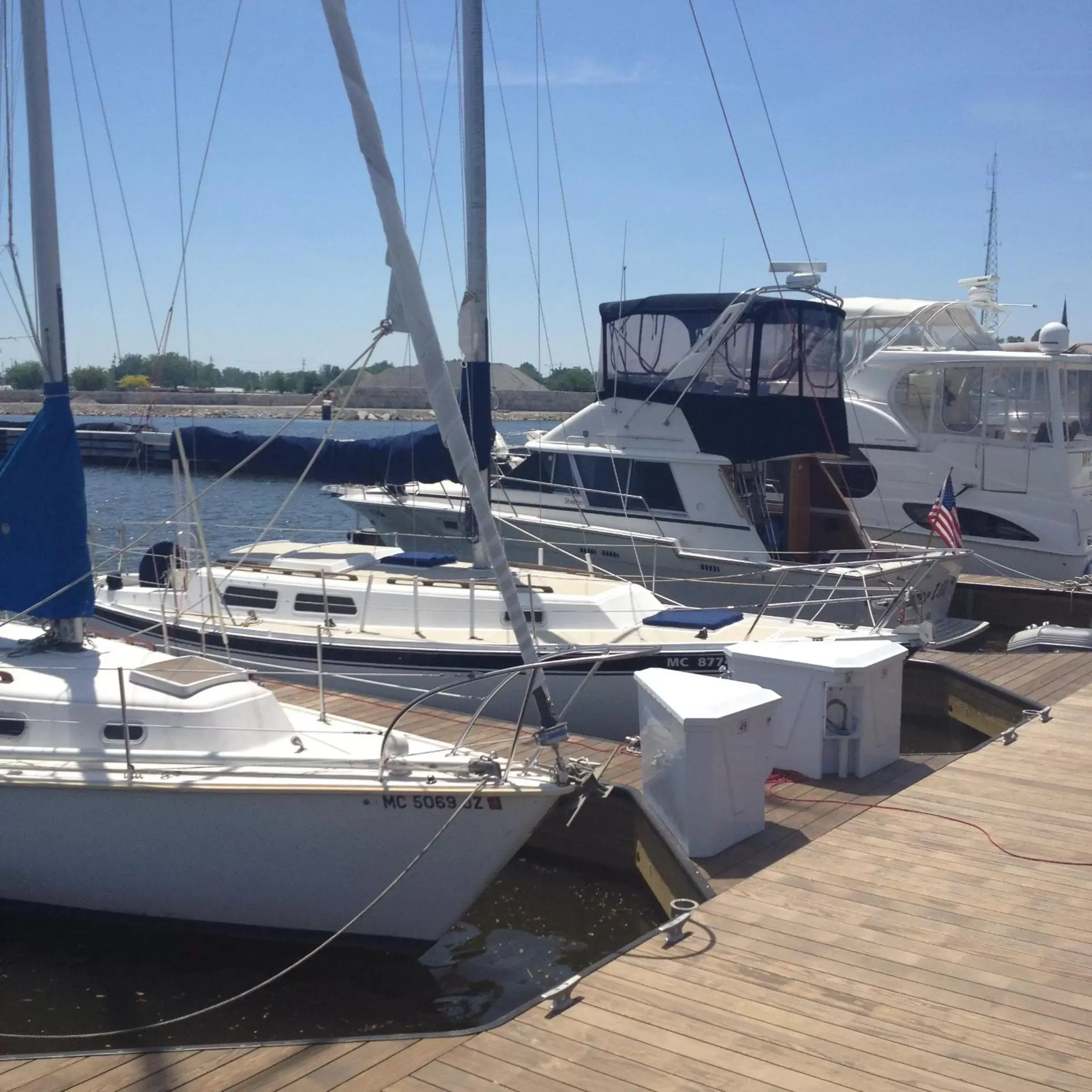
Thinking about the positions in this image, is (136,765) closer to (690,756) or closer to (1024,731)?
(690,756)

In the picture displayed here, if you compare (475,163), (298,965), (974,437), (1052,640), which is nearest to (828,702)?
(298,965)

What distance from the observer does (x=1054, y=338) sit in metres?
18.3

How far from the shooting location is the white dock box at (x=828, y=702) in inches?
323

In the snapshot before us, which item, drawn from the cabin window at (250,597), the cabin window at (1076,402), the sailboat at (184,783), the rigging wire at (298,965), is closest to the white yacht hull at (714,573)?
the cabin window at (250,597)

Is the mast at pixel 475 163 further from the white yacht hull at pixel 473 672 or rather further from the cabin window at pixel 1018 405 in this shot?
the cabin window at pixel 1018 405

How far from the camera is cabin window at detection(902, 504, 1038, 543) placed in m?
18.5

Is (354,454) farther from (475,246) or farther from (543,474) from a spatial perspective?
(543,474)

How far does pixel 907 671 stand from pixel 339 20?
9.39 metres

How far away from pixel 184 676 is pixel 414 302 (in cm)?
324

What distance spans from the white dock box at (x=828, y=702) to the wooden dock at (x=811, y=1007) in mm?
1240

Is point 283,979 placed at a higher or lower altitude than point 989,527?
lower

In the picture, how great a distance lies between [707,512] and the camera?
52.3ft

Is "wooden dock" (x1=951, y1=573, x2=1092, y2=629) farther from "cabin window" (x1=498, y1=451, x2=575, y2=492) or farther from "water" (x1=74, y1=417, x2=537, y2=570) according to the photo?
"water" (x1=74, y1=417, x2=537, y2=570)

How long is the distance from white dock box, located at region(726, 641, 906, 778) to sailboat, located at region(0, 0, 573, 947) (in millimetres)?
2361
